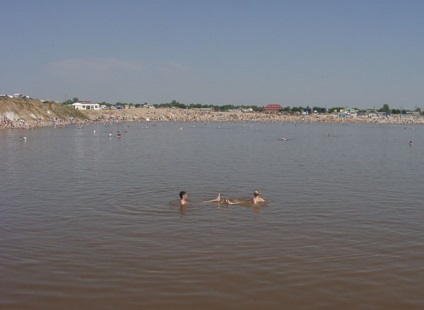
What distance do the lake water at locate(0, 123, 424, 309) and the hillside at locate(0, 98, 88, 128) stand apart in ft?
227

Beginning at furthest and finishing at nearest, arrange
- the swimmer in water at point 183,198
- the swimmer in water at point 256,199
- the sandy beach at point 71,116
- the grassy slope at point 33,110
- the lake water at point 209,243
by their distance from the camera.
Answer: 1. the grassy slope at point 33,110
2. the sandy beach at point 71,116
3. the swimmer in water at point 256,199
4. the swimmer in water at point 183,198
5. the lake water at point 209,243

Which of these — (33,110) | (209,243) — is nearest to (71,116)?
(33,110)

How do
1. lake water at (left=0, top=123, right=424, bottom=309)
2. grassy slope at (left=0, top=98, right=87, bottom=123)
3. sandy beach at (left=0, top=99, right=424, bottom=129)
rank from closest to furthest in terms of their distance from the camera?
lake water at (left=0, top=123, right=424, bottom=309) < sandy beach at (left=0, top=99, right=424, bottom=129) < grassy slope at (left=0, top=98, right=87, bottom=123)

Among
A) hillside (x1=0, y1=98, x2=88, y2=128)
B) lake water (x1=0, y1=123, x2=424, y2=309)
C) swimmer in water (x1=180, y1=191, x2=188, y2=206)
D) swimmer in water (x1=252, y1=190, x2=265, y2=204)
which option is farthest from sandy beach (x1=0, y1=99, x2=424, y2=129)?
swimmer in water (x1=252, y1=190, x2=265, y2=204)

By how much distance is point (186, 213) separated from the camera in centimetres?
1616

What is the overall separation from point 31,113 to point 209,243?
9843cm

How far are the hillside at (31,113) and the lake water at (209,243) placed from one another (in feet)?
227

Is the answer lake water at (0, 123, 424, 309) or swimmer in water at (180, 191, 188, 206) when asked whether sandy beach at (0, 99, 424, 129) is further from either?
swimmer in water at (180, 191, 188, 206)

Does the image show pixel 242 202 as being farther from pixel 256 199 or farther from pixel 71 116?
pixel 71 116

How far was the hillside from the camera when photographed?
3497 inches

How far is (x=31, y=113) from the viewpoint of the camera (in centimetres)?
10169

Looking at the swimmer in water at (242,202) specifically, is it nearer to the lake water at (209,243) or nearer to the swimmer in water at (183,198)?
the lake water at (209,243)

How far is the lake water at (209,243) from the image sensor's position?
8.91 metres

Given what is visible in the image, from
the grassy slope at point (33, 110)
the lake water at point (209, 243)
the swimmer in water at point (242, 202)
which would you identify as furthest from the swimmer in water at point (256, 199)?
the grassy slope at point (33, 110)
